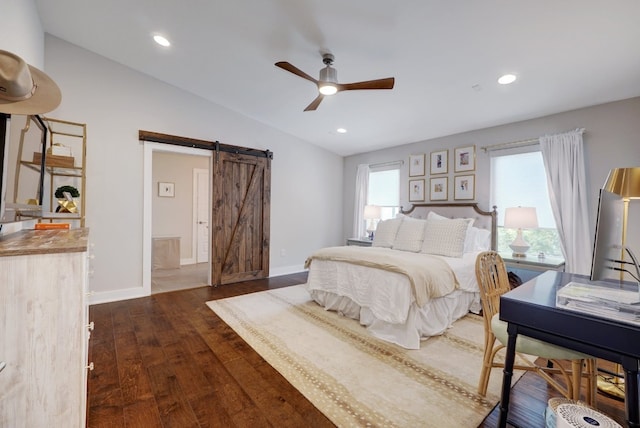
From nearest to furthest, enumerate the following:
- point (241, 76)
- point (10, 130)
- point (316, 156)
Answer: point (10, 130) < point (241, 76) < point (316, 156)

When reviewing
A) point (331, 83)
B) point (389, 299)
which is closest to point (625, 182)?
point (389, 299)

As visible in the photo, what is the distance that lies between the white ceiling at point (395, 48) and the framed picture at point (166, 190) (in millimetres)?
2716

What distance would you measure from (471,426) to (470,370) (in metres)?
0.65

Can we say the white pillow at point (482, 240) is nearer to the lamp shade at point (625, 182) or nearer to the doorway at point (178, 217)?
the lamp shade at point (625, 182)

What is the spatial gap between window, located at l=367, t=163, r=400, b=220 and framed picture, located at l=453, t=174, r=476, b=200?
1.13 m

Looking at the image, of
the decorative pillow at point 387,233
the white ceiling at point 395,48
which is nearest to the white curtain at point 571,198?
the white ceiling at point 395,48

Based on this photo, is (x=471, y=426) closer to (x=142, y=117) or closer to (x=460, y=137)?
(x=460, y=137)

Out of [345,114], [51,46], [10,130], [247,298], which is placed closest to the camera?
[10,130]

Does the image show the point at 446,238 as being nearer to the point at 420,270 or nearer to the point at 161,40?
the point at 420,270

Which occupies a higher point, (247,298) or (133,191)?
(133,191)

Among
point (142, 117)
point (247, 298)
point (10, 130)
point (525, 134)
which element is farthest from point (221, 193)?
point (525, 134)

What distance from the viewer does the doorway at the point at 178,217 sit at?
5695 mm

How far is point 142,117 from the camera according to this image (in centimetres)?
396

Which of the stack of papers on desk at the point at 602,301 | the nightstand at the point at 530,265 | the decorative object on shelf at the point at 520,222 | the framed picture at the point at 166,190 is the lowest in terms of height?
the nightstand at the point at 530,265
